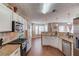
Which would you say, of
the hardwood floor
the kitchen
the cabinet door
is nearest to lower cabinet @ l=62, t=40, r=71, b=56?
the kitchen

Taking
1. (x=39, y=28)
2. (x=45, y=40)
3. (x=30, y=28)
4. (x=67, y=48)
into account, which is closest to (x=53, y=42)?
(x=45, y=40)

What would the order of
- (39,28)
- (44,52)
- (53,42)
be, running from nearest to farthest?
(44,52), (53,42), (39,28)

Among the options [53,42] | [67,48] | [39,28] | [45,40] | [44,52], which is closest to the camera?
[67,48]

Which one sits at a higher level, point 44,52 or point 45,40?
point 45,40

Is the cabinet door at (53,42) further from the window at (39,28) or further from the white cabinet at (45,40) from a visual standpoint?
the window at (39,28)

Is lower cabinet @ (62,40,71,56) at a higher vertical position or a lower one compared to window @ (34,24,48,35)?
lower

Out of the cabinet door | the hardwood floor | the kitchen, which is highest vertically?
the kitchen

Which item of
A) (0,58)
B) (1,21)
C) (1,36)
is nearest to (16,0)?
(0,58)

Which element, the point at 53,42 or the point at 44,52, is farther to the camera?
the point at 53,42

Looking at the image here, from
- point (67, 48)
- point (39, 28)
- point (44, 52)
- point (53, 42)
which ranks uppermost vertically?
point (39, 28)

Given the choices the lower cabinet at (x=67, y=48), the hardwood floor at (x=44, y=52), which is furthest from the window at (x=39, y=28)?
the lower cabinet at (x=67, y=48)

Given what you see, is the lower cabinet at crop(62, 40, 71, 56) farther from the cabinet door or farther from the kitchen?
the cabinet door

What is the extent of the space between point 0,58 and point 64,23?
474 inches

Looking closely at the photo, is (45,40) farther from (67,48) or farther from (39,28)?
(39,28)
